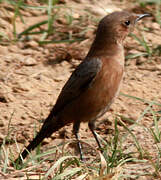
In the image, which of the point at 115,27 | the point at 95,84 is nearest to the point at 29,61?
the point at 115,27

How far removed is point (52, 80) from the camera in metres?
6.91

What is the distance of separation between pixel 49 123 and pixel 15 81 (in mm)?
1448

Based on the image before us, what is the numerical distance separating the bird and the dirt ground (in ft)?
1.01

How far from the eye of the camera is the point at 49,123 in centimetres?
558

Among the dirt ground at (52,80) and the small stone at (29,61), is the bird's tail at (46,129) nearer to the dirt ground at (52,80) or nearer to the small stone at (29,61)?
the dirt ground at (52,80)

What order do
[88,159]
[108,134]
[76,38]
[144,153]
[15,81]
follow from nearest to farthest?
[144,153], [88,159], [108,134], [15,81], [76,38]

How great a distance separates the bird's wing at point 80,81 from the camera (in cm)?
541

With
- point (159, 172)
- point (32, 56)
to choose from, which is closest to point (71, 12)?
point (32, 56)

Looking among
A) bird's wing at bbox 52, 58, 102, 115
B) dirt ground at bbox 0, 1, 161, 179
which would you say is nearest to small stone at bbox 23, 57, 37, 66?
dirt ground at bbox 0, 1, 161, 179

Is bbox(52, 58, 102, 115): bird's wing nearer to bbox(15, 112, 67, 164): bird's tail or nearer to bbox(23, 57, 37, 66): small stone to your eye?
bbox(15, 112, 67, 164): bird's tail

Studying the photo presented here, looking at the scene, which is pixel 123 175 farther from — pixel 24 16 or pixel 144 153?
pixel 24 16

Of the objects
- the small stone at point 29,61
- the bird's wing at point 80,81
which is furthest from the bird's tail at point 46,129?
the small stone at point 29,61

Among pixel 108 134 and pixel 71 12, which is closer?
pixel 108 134

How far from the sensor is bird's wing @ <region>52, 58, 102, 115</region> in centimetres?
541
